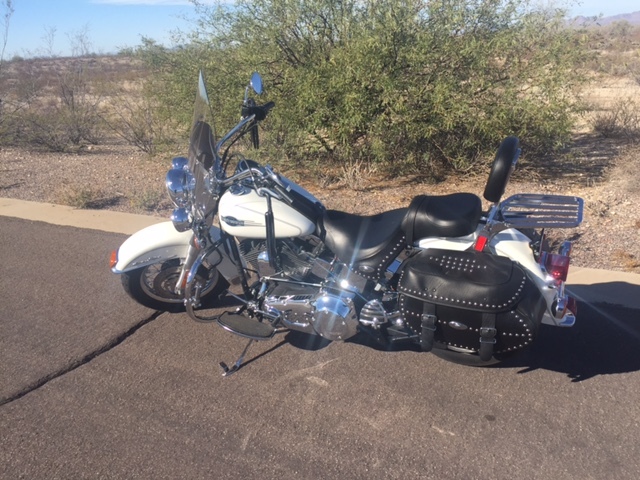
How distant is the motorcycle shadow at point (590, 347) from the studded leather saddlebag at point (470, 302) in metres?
0.56

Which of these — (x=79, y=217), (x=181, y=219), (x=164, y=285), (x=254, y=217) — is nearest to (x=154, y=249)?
(x=164, y=285)

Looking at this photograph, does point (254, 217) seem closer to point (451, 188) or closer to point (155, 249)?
point (155, 249)

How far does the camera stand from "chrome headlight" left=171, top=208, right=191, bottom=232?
394cm

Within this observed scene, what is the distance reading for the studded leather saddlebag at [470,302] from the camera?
3254 millimetres

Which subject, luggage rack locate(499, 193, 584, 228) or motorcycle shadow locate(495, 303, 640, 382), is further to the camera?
motorcycle shadow locate(495, 303, 640, 382)

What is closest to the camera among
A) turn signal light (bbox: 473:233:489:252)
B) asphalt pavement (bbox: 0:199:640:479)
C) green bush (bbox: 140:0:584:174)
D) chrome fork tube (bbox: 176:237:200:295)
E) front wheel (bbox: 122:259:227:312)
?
asphalt pavement (bbox: 0:199:640:479)

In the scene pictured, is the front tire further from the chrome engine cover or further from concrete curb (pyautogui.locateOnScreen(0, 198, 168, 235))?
→ concrete curb (pyautogui.locateOnScreen(0, 198, 168, 235))

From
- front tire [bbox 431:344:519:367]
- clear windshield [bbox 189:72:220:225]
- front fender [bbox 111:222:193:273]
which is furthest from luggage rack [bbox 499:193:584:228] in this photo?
front fender [bbox 111:222:193:273]

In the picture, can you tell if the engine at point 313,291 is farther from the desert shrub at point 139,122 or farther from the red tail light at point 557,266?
the desert shrub at point 139,122

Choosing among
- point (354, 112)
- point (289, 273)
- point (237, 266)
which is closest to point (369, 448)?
point (289, 273)

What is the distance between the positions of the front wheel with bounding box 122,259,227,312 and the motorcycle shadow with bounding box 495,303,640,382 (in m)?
2.14

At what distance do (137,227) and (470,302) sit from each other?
4644 mm

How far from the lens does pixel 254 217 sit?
375 centimetres

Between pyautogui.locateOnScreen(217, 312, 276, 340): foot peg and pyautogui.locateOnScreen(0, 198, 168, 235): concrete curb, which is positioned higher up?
pyautogui.locateOnScreen(0, 198, 168, 235): concrete curb
